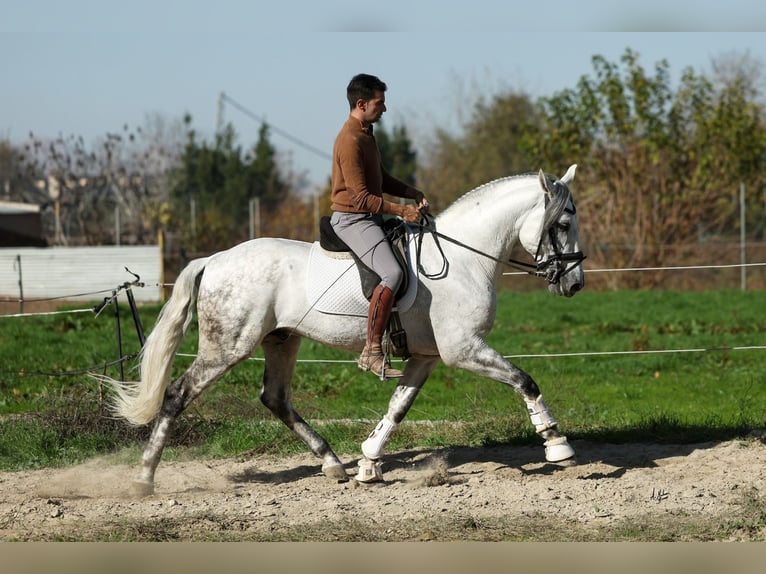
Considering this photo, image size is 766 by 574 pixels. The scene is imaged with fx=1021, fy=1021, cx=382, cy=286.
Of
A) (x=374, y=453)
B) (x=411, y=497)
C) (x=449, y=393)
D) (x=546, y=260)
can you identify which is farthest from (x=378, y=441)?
(x=449, y=393)

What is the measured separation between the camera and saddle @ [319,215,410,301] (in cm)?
694

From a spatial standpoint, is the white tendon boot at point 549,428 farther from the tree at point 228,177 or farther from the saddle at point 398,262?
the tree at point 228,177

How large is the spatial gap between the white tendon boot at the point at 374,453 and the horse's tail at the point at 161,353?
59.7 inches

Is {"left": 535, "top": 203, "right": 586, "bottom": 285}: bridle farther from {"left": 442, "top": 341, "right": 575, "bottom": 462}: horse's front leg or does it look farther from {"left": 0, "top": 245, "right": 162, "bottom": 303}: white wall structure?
{"left": 0, "top": 245, "right": 162, "bottom": 303}: white wall structure

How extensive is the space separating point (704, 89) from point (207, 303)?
72.4ft

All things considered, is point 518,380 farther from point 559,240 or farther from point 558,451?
point 559,240

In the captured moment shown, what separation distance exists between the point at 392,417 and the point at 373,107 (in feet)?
7.18

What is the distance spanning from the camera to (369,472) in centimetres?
720

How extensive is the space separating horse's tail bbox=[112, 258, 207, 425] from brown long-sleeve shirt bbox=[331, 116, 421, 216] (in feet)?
3.95

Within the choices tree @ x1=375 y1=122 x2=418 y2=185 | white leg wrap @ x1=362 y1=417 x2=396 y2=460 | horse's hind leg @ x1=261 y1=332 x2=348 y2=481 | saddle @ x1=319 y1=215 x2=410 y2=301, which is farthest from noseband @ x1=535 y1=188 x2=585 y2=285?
tree @ x1=375 y1=122 x2=418 y2=185

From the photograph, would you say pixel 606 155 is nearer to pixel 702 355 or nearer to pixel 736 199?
pixel 736 199

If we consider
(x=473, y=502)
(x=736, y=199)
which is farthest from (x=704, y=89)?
(x=473, y=502)

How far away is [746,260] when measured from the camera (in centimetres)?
2405

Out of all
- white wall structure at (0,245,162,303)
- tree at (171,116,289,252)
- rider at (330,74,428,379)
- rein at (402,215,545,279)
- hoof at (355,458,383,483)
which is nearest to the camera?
rider at (330,74,428,379)
